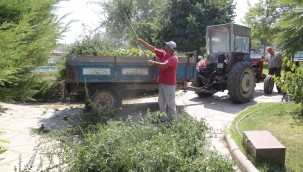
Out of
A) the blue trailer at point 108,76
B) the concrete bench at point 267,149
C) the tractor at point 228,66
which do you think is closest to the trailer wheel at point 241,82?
the tractor at point 228,66

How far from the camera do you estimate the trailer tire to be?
772cm

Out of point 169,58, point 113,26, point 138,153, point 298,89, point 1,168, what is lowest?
point 1,168

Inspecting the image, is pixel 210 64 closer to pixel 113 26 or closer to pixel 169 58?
pixel 169 58

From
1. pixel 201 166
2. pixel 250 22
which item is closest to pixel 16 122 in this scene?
pixel 201 166

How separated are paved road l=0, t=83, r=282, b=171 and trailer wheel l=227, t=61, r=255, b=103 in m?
0.26

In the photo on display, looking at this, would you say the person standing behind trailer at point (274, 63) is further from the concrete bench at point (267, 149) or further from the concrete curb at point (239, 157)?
the concrete bench at point (267, 149)

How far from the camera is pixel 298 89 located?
22.4ft

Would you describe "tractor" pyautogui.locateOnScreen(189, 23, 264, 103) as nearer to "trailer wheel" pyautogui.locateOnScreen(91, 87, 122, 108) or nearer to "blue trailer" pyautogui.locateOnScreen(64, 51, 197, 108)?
"blue trailer" pyautogui.locateOnScreen(64, 51, 197, 108)

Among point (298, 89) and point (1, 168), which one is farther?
point (298, 89)

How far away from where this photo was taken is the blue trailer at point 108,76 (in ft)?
24.6

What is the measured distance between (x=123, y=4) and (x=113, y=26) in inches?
267

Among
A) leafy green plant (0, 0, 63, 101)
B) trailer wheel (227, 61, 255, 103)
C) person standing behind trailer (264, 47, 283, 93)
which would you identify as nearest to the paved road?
trailer wheel (227, 61, 255, 103)

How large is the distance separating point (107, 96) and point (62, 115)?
4.34ft

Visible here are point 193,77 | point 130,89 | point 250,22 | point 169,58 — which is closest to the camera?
point 169,58
